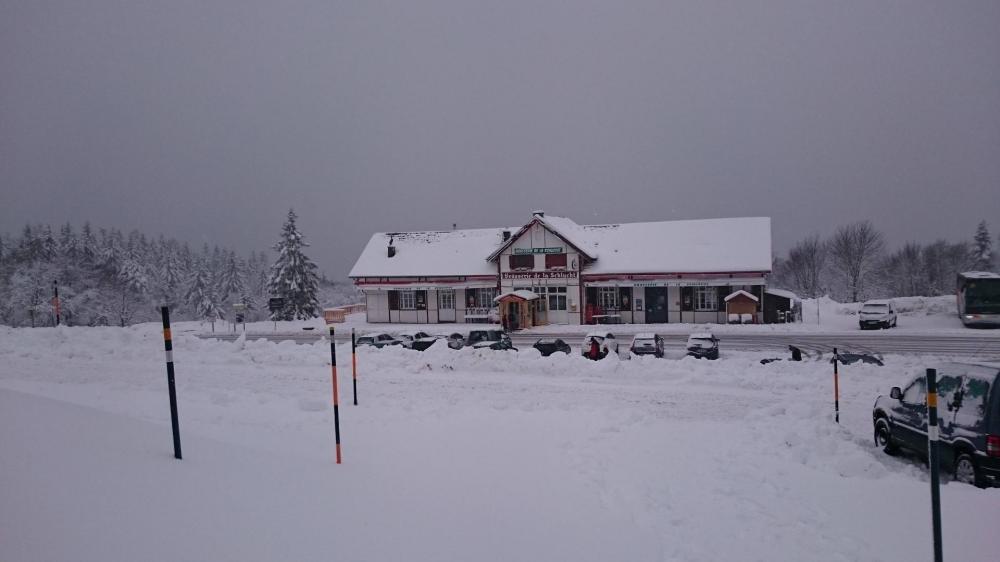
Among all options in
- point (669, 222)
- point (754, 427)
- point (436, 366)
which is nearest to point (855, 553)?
point (754, 427)

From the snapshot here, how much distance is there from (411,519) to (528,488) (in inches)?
74.8

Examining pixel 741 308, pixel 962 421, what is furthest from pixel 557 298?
pixel 962 421

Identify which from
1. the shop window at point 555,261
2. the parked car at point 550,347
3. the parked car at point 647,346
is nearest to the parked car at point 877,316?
the parked car at point 647,346

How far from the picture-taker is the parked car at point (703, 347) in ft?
77.2

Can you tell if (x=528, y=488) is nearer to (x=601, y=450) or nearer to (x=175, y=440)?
(x=601, y=450)

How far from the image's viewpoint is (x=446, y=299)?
4562cm

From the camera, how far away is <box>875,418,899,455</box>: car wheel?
10359 mm

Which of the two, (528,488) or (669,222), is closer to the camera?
(528,488)

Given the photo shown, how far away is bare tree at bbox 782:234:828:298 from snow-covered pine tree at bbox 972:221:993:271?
15.6 metres

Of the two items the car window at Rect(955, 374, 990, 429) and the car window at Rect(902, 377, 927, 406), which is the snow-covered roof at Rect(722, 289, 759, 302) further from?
the car window at Rect(955, 374, 990, 429)

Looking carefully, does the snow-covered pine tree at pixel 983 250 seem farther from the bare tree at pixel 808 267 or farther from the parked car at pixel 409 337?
the parked car at pixel 409 337

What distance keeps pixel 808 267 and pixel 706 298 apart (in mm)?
45812

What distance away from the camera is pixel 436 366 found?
19.2 metres

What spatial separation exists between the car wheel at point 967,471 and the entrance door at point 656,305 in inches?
1294
